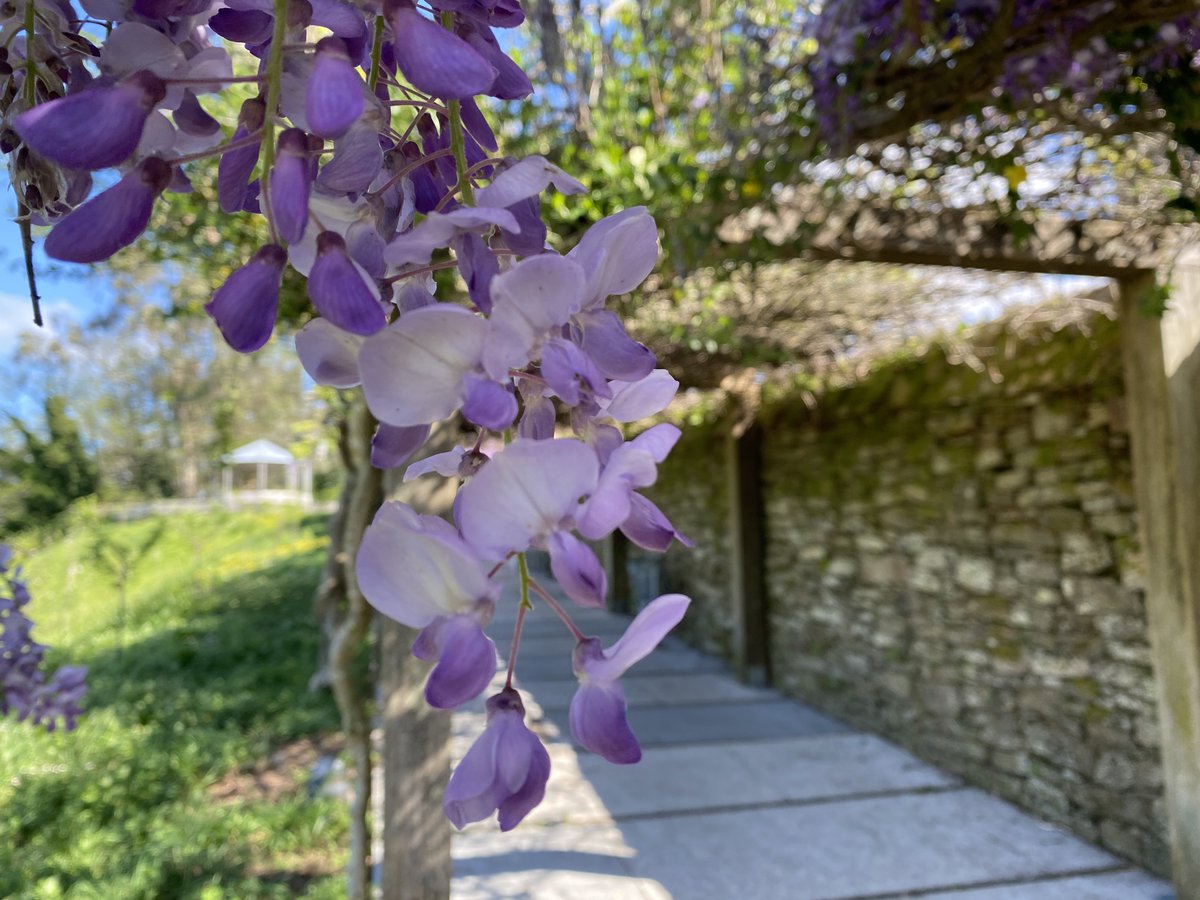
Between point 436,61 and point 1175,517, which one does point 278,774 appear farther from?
point 436,61

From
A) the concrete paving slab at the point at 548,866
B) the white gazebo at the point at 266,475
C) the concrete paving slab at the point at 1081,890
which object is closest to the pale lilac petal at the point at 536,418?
the concrete paving slab at the point at 548,866

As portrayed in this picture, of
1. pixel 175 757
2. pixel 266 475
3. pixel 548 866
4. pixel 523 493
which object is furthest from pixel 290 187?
pixel 266 475

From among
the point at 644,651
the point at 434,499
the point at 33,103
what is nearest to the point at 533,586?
the point at 644,651

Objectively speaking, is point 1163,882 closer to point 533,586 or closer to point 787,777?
point 787,777

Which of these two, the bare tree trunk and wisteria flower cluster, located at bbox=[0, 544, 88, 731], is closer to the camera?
wisteria flower cluster, located at bbox=[0, 544, 88, 731]

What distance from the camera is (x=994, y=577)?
3.62 m

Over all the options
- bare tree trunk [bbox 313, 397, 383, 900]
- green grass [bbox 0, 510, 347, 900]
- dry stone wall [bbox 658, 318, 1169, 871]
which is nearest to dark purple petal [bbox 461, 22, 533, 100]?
bare tree trunk [bbox 313, 397, 383, 900]

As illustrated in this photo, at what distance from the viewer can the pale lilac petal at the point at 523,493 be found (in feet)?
0.88

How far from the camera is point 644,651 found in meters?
0.32

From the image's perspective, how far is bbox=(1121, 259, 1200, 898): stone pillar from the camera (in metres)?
2.59

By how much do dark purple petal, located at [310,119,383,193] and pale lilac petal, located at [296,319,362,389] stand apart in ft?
0.19

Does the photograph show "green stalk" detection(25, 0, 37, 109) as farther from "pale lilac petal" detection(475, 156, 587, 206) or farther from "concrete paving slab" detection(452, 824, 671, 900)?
"concrete paving slab" detection(452, 824, 671, 900)

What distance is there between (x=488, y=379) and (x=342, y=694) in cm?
242

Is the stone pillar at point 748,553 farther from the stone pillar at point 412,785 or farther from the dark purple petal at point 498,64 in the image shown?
the dark purple petal at point 498,64
